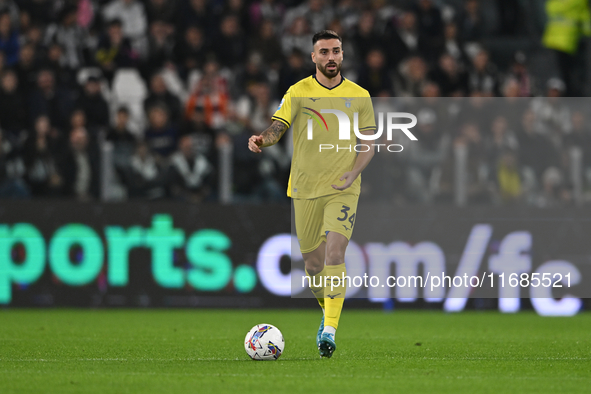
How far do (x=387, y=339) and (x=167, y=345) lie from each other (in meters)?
2.33

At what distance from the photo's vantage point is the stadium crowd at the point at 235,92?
14.2m

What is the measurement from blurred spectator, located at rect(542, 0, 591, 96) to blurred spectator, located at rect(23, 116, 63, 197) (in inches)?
344

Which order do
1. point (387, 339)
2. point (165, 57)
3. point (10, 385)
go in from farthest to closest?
1. point (165, 57)
2. point (387, 339)
3. point (10, 385)

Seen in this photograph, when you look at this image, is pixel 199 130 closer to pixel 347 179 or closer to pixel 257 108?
pixel 257 108

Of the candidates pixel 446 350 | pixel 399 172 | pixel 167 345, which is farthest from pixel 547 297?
pixel 167 345

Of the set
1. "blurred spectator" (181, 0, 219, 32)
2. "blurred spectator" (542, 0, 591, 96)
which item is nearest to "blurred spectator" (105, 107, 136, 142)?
"blurred spectator" (181, 0, 219, 32)

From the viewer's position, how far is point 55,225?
47.2ft

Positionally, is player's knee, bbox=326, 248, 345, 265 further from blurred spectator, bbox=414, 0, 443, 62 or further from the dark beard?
blurred spectator, bbox=414, 0, 443, 62

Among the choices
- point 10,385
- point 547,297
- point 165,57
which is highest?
point 165,57

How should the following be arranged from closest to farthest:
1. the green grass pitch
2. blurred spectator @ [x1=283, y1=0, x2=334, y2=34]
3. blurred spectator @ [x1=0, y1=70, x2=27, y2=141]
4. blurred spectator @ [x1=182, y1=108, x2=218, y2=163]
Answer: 1. the green grass pitch
2. blurred spectator @ [x1=182, y1=108, x2=218, y2=163]
3. blurred spectator @ [x1=0, y1=70, x2=27, y2=141]
4. blurred spectator @ [x1=283, y1=0, x2=334, y2=34]

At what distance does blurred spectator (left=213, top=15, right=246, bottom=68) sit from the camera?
1684 cm

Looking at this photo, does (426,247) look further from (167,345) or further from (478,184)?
(167,345)

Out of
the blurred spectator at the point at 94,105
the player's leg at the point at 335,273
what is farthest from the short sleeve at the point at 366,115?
the blurred spectator at the point at 94,105

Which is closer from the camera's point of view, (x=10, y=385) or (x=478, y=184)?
(x=10, y=385)
